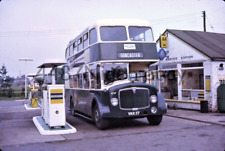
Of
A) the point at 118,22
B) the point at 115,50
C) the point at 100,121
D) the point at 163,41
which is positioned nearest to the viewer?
the point at 100,121

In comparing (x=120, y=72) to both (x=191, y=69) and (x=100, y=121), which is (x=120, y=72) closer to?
(x=100, y=121)

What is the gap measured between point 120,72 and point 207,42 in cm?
903

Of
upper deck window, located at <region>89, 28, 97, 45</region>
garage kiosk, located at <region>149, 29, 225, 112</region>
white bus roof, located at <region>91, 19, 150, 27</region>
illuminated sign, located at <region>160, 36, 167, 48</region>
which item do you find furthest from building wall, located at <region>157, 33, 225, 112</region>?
upper deck window, located at <region>89, 28, 97, 45</region>

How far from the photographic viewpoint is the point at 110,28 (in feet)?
38.7

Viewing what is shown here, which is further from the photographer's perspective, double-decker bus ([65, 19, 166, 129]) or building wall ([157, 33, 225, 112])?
building wall ([157, 33, 225, 112])

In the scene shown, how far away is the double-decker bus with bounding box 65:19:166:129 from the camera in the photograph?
10898mm

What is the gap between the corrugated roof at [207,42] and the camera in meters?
16.3

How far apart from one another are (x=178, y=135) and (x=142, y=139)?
127 cm

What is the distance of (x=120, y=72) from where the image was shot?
11539 millimetres

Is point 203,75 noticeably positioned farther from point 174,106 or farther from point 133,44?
point 133,44

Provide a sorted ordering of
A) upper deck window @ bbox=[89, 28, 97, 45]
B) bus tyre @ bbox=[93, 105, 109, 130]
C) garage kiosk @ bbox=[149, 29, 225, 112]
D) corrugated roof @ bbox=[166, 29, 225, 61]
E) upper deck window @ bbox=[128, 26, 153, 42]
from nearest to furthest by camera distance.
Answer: bus tyre @ bbox=[93, 105, 109, 130], upper deck window @ bbox=[128, 26, 153, 42], upper deck window @ bbox=[89, 28, 97, 45], garage kiosk @ bbox=[149, 29, 225, 112], corrugated roof @ bbox=[166, 29, 225, 61]

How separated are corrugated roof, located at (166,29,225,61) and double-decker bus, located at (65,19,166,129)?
5.54 m

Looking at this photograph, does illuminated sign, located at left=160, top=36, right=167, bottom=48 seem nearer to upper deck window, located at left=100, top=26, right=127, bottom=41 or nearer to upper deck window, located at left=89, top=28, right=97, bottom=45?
upper deck window, located at left=89, top=28, right=97, bottom=45

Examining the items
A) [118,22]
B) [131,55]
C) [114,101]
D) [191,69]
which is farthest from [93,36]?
[191,69]
